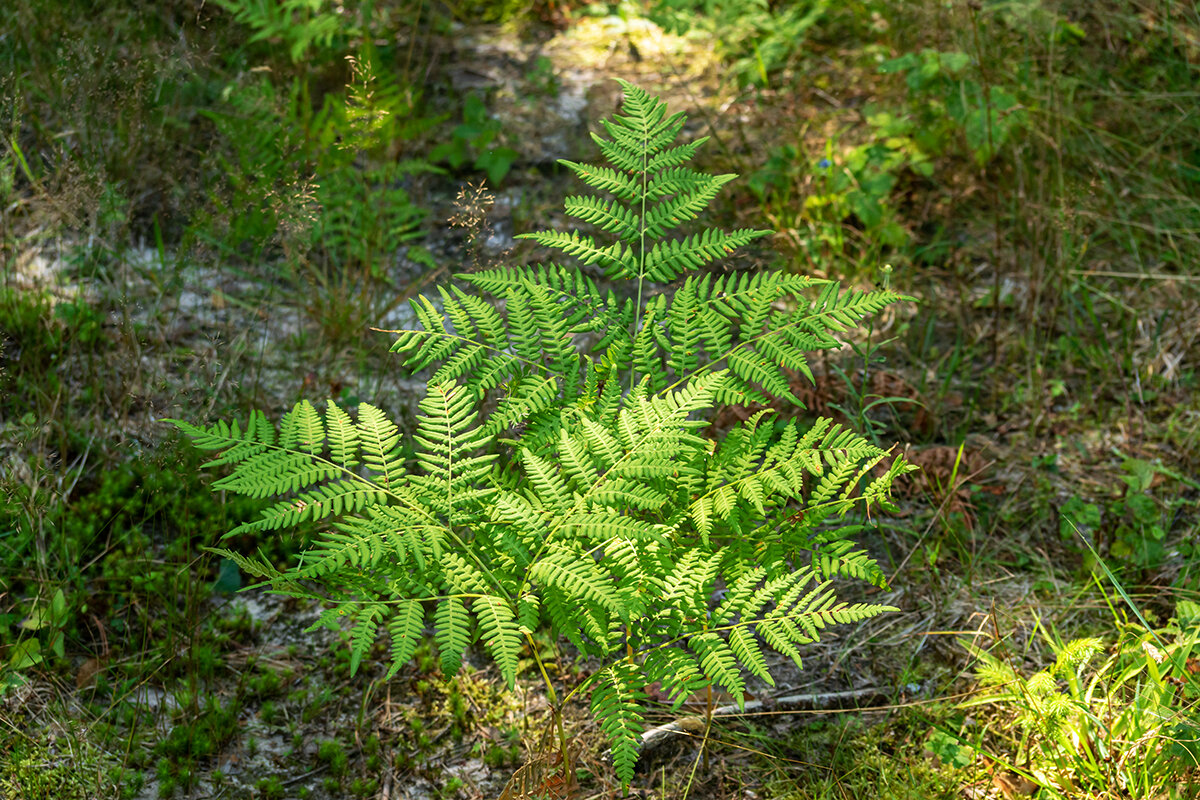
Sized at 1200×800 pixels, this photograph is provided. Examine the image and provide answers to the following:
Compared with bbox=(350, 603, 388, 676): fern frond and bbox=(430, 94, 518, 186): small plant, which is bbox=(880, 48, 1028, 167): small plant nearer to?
bbox=(430, 94, 518, 186): small plant

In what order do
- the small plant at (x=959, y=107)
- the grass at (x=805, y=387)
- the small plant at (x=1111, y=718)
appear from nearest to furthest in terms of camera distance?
1. the small plant at (x=1111, y=718)
2. the grass at (x=805, y=387)
3. the small plant at (x=959, y=107)

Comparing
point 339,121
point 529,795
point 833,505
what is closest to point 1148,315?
point 833,505

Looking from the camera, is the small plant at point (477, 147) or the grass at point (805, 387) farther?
the small plant at point (477, 147)

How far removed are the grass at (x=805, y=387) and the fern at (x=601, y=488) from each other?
0.42 m

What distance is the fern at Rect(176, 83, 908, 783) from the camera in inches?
76.4

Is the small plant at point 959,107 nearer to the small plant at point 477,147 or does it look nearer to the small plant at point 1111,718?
the small plant at point 477,147

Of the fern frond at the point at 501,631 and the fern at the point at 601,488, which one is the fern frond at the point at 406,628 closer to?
the fern at the point at 601,488

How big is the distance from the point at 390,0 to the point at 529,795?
187 inches

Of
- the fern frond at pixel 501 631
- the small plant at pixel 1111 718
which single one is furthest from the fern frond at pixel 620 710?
the small plant at pixel 1111 718

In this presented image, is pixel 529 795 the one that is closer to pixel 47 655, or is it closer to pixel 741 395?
pixel 741 395

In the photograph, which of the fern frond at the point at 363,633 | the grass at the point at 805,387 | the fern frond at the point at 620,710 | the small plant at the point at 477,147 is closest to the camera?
the fern frond at the point at 363,633

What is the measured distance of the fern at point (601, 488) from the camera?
1939 millimetres

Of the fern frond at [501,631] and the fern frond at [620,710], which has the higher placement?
the fern frond at [501,631]

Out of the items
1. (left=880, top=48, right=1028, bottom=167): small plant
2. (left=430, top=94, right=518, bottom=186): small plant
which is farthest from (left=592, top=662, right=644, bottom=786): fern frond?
(left=430, top=94, right=518, bottom=186): small plant
